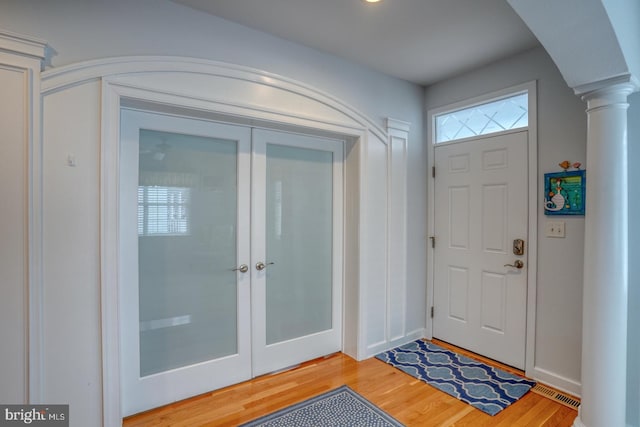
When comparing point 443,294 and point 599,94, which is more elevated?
point 599,94

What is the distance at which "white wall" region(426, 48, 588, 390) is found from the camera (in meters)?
2.38

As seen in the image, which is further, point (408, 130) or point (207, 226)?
point (408, 130)

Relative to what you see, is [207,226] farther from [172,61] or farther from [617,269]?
[617,269]

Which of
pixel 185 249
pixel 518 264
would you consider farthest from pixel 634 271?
pixel 185 249

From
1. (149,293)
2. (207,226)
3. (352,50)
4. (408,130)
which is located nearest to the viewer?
(149,293)

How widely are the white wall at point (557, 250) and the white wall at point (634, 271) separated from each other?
0.33 meters

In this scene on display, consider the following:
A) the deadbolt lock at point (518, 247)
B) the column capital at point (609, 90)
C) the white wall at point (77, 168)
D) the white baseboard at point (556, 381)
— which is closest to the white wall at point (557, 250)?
the white baseboard at point (556, 381)

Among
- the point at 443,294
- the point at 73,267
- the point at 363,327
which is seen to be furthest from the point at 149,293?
the point at 443,294

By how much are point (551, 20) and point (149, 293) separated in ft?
9.19

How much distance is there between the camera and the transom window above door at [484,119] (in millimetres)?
2777

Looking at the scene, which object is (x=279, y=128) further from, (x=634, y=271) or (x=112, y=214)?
(x=634, y=271)

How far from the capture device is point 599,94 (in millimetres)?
1812

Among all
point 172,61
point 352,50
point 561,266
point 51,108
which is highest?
point 352,50

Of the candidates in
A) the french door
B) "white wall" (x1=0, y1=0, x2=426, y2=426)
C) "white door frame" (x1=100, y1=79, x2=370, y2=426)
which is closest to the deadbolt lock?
the french door
